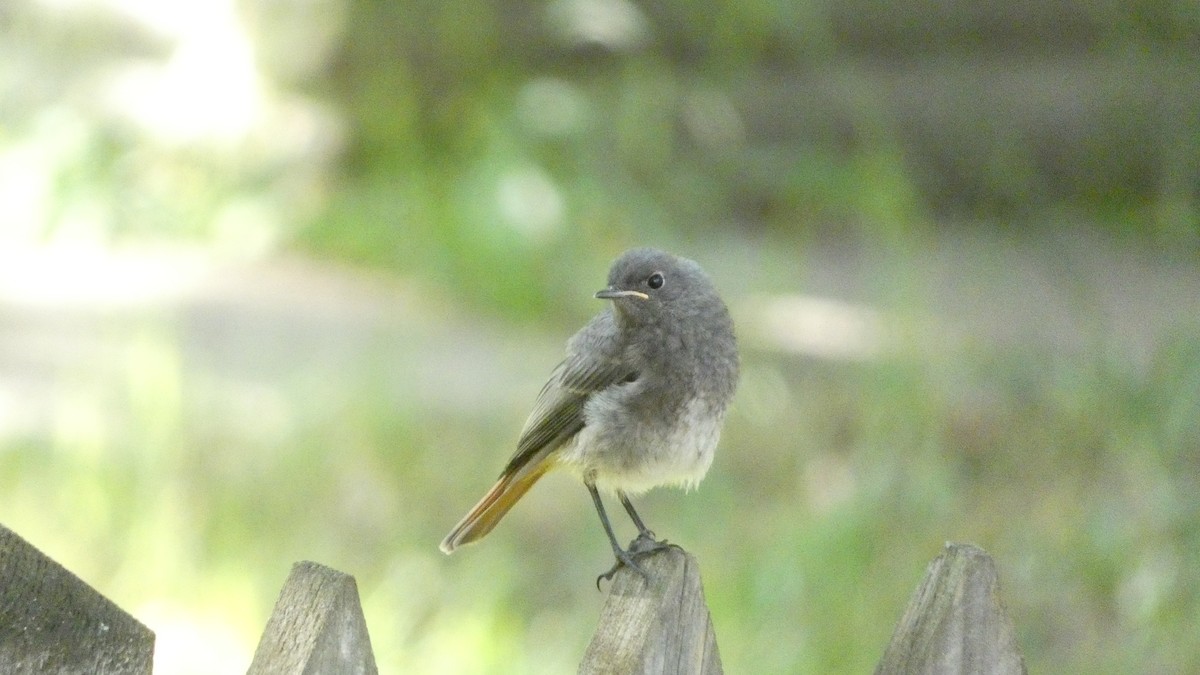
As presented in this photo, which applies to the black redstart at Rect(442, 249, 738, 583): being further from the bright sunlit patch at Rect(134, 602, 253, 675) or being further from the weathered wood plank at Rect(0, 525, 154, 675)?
the bright sunlit patch at Rect(134, 602, 253, 675)

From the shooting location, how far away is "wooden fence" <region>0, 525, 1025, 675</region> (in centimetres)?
158

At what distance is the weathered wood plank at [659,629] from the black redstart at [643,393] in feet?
3.01

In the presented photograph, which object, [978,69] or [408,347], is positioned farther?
[978,69]

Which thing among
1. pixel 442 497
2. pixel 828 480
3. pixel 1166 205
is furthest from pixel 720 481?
pixel 1166 205

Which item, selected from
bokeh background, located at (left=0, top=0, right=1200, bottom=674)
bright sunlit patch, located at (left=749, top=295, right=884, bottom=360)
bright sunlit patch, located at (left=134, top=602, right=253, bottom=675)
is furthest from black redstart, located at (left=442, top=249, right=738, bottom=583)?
bright sunlit patch, located at (left=749, top=295, right=884, bottom=360)

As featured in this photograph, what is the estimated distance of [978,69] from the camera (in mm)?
7305

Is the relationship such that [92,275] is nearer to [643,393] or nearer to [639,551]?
[643,393]

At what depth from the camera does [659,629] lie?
1.79 metres

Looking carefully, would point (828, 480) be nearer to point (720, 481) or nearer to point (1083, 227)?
point (720, 481)

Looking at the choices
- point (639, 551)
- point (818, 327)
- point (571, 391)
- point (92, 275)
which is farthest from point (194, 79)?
point (639, 551)

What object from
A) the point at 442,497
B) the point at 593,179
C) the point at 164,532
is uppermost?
the point at 593,179

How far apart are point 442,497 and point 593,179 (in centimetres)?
194

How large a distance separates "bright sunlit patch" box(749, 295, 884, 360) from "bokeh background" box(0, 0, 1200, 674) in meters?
0.03

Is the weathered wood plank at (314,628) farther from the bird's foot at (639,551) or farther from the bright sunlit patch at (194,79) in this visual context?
the bright sunlit patch at (194,79)
